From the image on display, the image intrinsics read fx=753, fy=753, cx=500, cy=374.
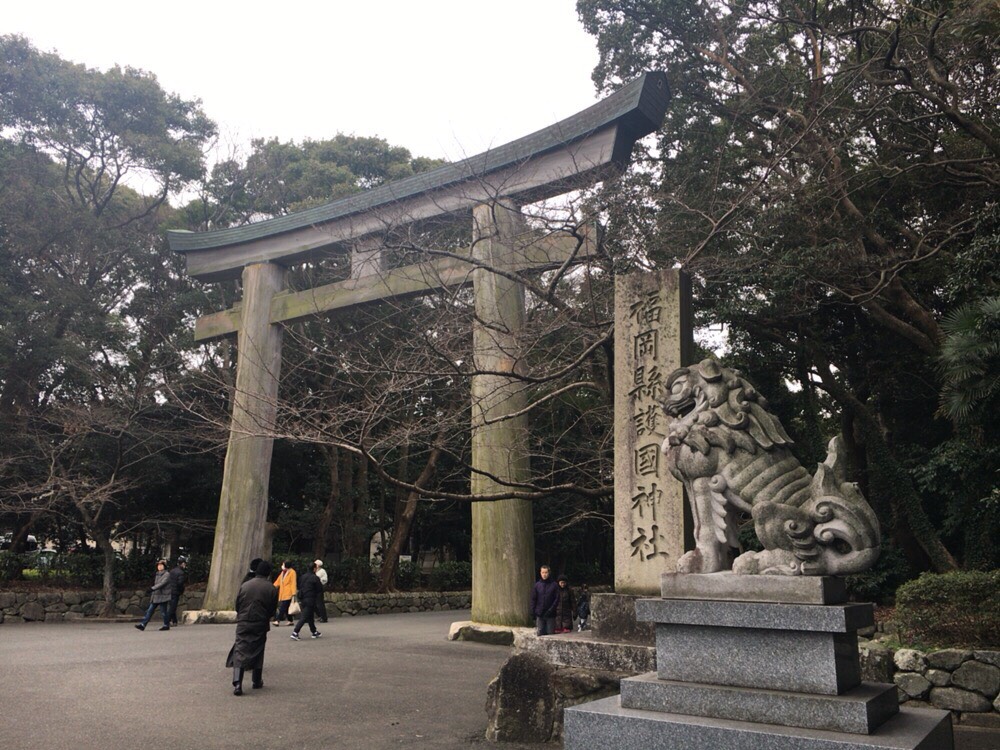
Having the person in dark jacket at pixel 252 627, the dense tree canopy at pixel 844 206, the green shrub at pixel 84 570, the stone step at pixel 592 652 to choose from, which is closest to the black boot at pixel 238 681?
the person in dark jacket at pixel 252 627

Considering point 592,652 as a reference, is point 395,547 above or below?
above

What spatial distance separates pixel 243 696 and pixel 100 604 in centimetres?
1202

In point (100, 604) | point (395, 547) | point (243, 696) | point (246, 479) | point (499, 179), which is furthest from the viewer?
point (395, 547)

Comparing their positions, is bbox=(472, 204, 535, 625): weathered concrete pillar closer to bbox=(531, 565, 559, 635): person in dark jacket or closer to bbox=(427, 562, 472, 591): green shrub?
bbox=(531, 565, 559, 635): person in dark jacket

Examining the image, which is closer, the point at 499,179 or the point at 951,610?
the point at 951,610

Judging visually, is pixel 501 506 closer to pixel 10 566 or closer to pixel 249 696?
pixel 249 696

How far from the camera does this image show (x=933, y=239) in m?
12.4

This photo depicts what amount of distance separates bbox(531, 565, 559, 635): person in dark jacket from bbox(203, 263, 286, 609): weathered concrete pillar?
6.14 m

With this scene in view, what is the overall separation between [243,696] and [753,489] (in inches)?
210

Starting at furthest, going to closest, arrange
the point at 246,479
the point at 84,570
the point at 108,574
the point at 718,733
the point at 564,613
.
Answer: the point at 84,570 < the point at 108,574 < the point at 246,479 < the point at 564,613 < the point at 718,733

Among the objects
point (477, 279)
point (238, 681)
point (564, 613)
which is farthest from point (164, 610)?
point (477, 279)

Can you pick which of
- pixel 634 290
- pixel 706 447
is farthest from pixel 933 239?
pixel 706 447

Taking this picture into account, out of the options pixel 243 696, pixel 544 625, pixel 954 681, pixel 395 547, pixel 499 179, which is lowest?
pixel 243 696

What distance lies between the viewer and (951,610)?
764cm
